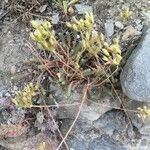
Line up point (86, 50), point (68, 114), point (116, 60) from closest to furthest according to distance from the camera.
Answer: point (116, 60), point (86, 50), point (68, 114)

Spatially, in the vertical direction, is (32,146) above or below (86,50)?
below

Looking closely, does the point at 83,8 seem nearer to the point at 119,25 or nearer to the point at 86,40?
the point at 119,25

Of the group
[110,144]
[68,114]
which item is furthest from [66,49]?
[110,144]

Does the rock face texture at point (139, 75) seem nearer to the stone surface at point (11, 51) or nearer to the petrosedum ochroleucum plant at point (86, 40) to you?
the petrosedum ochroleucum plant at point (86, 40)

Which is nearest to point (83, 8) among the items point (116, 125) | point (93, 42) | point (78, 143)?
point (93, 42)

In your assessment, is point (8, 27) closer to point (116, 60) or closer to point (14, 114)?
point (14, 114)

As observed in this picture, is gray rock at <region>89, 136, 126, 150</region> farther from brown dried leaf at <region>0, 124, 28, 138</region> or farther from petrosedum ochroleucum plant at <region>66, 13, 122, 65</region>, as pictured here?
petrosedum ochroleucum plant at <region>66, 13, 122, 65</region>

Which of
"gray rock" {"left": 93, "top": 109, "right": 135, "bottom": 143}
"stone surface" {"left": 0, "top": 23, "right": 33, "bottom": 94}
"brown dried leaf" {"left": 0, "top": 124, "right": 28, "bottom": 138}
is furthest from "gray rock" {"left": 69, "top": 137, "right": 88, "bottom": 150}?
"stone surface" {"left": 0, "top": 23, "right": 33, "bottom": 94}

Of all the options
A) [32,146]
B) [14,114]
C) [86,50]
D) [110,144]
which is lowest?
[110,144]

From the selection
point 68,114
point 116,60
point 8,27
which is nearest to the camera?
point 116,60
